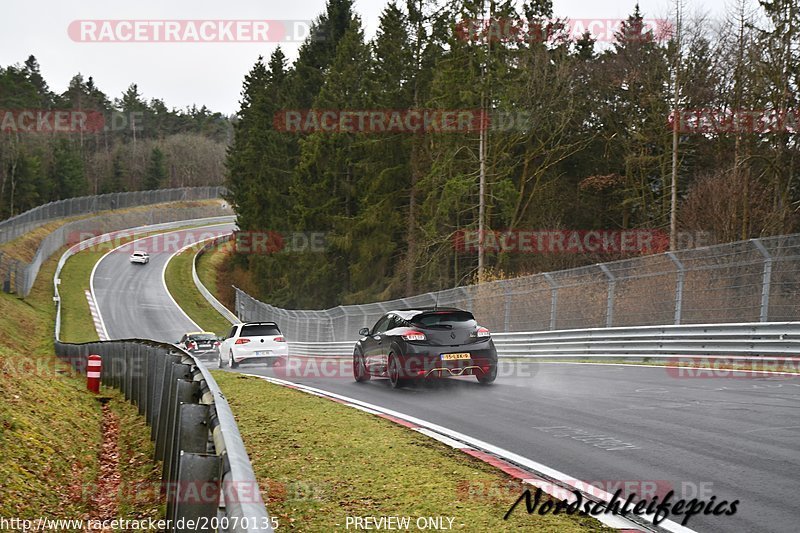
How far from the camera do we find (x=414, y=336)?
13.4 m

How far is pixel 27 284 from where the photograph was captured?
5381 cm

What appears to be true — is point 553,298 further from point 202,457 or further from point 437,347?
point 202,457

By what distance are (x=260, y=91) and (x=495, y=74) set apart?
3847 cm

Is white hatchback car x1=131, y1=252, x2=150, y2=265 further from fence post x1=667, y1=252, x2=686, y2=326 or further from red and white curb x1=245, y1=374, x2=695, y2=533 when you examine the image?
red and white curb x1=245, y1=374, x2=695, y2=533

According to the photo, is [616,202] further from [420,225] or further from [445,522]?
[445,522]

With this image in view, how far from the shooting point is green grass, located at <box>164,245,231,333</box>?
194 ft

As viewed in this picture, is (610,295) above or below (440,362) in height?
above

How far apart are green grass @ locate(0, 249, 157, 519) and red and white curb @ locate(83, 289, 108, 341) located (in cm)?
3729

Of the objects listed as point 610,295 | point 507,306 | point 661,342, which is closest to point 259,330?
point 507,306

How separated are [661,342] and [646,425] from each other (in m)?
9.52

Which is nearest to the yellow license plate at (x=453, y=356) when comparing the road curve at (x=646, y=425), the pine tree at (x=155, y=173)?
the road curve at (x=646, y=425)

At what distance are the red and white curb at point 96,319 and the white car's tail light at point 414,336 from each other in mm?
39812

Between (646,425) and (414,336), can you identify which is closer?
(646,425)

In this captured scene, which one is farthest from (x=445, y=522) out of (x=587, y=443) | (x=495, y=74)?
(x=495, y=74)
